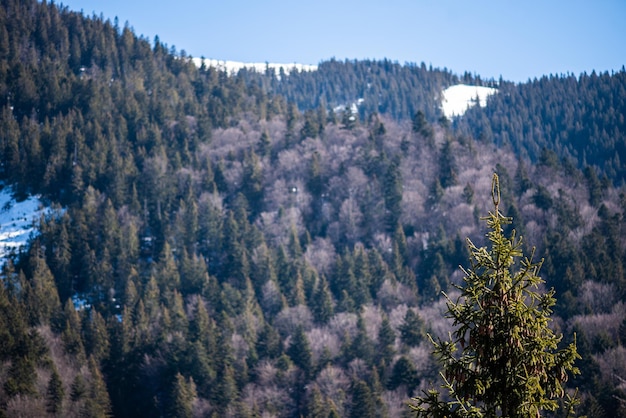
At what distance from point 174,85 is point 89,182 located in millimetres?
53613

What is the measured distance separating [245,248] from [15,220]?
42591 mm

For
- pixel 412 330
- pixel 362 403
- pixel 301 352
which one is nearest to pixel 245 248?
pixel 301 352

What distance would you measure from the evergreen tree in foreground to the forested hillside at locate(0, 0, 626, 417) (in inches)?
2171

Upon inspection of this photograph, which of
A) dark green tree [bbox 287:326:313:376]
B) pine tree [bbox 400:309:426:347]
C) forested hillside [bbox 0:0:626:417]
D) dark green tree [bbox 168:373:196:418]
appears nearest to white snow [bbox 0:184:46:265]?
forested hillside [bbox 0:0:626:417]

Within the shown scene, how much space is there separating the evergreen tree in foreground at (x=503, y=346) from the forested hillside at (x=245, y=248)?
55145 mm

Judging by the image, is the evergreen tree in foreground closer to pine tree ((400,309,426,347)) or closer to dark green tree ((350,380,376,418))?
dark green tree ((350,380,376,418))

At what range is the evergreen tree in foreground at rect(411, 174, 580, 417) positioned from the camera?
10.3 m

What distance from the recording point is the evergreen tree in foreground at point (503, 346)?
404 inches

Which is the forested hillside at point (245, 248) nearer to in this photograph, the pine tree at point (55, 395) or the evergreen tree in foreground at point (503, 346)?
the pine tree at point (55, 395)

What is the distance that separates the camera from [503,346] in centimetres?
1045

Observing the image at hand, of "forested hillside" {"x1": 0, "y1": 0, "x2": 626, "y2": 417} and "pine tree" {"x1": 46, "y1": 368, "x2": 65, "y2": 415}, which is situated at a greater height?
"forested hillside" {"x1": 0, "y1": 0, "x2": 626, "y2": 417}

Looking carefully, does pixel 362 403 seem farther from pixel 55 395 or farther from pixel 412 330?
pixel 55 395

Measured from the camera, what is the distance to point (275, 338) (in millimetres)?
86312

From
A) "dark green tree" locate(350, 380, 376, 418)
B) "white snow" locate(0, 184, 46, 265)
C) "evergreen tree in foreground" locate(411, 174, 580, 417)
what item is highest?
"evergreen tree in foreground" locate(411, 174, 580, 417)
